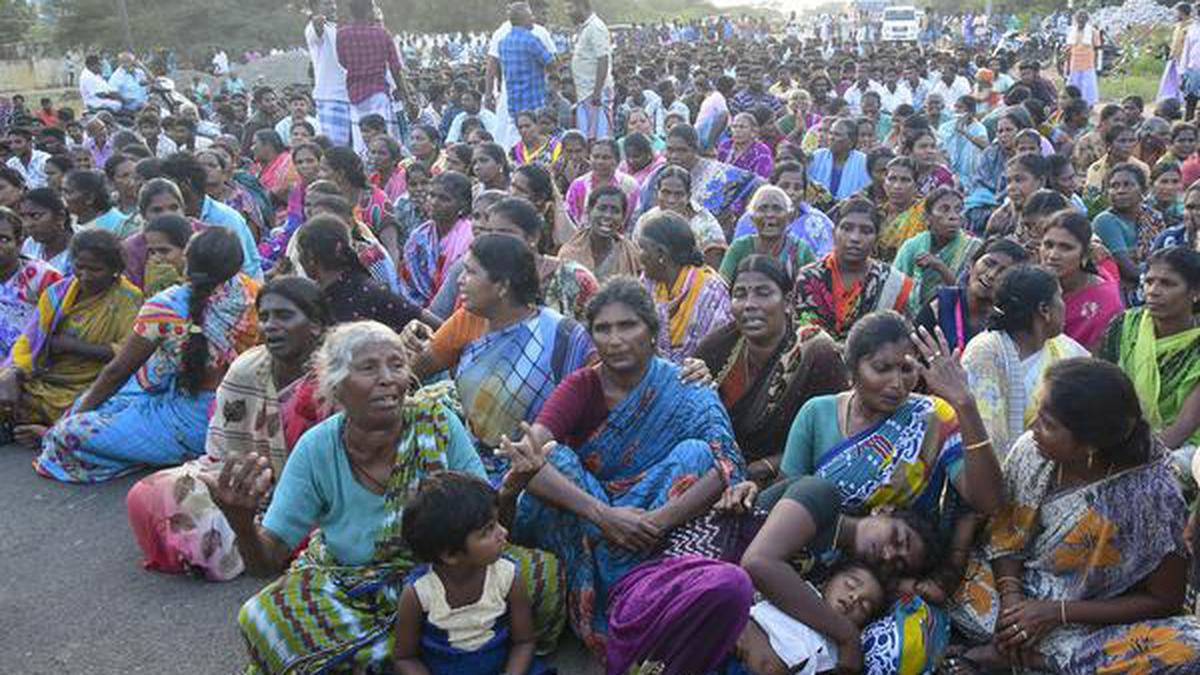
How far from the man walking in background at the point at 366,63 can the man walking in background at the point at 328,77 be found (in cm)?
6

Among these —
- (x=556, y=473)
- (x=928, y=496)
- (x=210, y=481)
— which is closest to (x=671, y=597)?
(x=556, y=473)

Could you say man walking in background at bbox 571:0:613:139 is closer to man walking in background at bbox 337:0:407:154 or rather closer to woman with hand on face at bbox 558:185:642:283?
man walking in background at bbox 337:0:407:154

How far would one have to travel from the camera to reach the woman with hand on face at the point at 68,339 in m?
4.97

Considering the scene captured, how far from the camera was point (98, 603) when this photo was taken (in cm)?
372

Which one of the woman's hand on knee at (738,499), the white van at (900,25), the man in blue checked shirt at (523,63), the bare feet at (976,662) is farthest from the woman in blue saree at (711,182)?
the white van at (900,25)

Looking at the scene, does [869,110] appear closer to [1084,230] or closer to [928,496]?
[1084,230]

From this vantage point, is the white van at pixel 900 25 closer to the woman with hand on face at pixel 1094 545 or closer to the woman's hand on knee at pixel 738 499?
the woman with hand on face at pixel 1094 545

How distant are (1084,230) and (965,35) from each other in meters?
36.7

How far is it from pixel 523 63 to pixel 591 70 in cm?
66

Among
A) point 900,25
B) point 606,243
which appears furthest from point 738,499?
point 900,25

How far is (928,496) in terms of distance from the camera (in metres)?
3.08

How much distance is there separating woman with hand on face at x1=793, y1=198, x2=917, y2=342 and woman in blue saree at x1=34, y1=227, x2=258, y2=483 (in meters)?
2.47

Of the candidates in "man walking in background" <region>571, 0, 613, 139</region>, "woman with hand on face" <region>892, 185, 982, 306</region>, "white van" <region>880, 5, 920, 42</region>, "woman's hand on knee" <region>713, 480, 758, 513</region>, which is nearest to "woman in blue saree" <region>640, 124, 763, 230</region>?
"woman with hand on face" <region>892, 185, 982, 306</region>

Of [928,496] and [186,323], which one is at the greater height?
[186,323]
